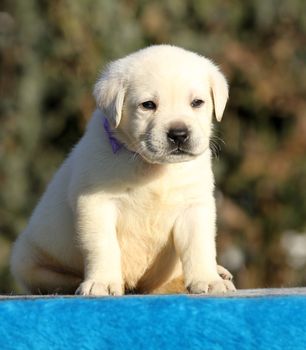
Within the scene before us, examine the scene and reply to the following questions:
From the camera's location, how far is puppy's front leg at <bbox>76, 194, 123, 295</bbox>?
5.02 metres

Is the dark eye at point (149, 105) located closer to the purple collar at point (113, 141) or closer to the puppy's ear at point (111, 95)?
the puppy's ear at point (111, 95)

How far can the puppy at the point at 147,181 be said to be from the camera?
5117 mm

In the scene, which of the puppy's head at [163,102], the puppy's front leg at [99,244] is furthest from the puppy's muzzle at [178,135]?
the puppy's front leg at [99,244]

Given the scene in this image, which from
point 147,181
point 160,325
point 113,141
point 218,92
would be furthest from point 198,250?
point 160,325

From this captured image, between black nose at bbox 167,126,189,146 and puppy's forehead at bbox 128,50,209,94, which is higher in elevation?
puppy's forehead at bbox 128,50,209,94

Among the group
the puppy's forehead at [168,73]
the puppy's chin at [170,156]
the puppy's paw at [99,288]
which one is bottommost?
the puppy's paw at [99,288]

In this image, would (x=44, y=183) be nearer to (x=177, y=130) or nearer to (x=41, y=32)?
(x=41, y=32)

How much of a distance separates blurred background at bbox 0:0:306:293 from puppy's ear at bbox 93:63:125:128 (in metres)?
4.03

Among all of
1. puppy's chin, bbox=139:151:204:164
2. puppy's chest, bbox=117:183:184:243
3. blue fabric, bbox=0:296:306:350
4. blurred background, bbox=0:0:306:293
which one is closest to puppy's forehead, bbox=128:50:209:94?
puppy's chin, bbox=139:151:204:164

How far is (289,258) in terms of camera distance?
1016cm

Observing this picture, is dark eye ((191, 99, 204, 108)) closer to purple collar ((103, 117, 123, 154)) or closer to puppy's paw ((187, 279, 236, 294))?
purple collar ((103, 117, 123, 154))

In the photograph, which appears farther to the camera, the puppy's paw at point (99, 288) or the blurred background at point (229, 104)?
the blurred background at point (229, 104)

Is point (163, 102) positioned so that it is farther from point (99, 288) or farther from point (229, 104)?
point (229, 104)

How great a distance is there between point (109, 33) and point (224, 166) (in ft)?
5.08
